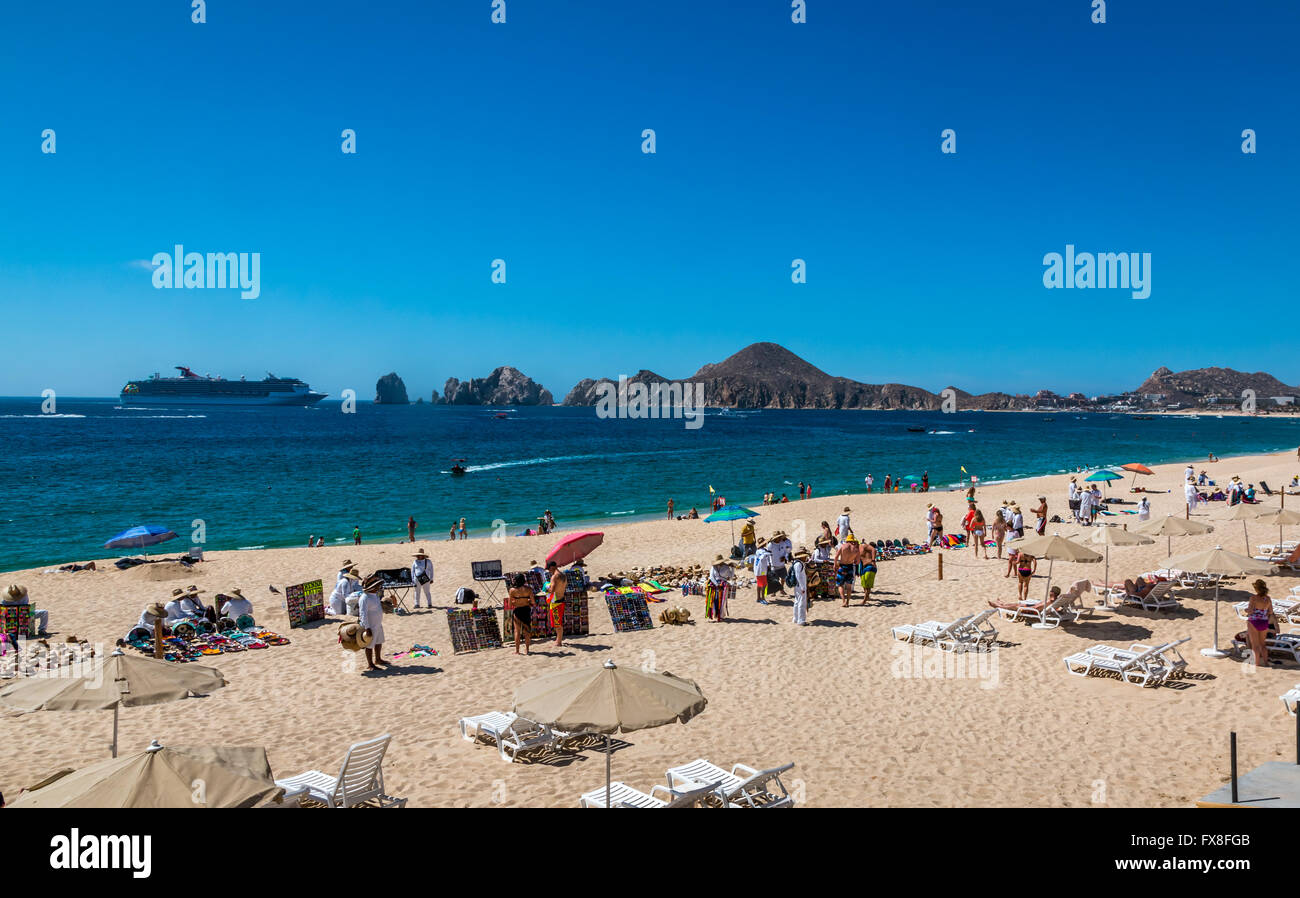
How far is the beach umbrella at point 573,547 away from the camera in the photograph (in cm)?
1523

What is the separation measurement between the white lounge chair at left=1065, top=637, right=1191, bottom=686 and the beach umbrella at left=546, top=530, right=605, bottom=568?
8741 mm

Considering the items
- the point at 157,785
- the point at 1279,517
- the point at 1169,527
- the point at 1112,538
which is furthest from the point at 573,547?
the point at 1279,517

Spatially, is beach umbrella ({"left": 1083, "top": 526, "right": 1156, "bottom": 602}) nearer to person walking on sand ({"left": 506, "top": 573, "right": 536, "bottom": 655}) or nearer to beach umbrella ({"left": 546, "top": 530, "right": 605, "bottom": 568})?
beach umbrella ({"left": 546, "top": 530, "right": 605, "bottom": 568})

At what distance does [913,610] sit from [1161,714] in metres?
5.53

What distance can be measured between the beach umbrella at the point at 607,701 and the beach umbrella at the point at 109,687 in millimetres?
3132

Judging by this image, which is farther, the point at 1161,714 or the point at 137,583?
the point at 137,583

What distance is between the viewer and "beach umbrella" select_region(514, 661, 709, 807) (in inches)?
232

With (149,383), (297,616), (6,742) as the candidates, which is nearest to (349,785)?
(6,742)

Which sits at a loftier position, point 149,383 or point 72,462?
point 149,383

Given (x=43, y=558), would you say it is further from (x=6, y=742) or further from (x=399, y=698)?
(x=399, y=698)

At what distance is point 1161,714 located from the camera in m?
9.15

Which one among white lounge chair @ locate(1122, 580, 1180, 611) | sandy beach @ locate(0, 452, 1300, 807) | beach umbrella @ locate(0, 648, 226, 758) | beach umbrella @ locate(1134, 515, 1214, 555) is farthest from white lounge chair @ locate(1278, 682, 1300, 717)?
beach umbrella @ locate(0, 648, 226, 758)

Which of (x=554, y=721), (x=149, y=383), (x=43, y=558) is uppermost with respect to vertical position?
(x=149, y=383)

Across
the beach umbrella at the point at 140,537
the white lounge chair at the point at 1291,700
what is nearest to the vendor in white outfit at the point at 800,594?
the white lounge chair at the point at 1291,700
